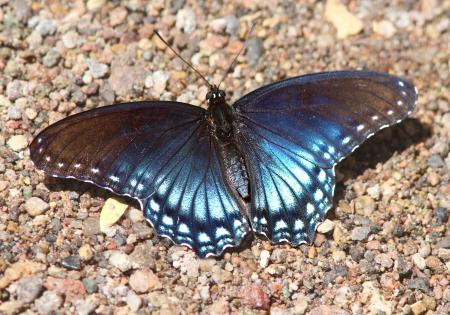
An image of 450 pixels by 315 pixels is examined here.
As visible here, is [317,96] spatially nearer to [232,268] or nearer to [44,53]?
[232,268]

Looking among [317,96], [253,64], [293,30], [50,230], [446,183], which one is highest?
[293,30]

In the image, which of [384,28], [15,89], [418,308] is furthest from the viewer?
[384,28]

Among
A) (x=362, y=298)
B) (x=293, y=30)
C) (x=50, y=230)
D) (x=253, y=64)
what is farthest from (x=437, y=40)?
(x=50, y=230)

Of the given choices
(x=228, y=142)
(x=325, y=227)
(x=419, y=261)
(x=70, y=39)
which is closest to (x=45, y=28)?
(x=70, y=39)

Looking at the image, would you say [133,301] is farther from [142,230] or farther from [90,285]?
[142,230]

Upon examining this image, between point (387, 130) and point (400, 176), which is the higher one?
point (387, 130)

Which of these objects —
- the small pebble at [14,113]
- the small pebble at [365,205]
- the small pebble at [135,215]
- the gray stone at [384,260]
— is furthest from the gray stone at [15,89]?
the gray stone at [384,260]
